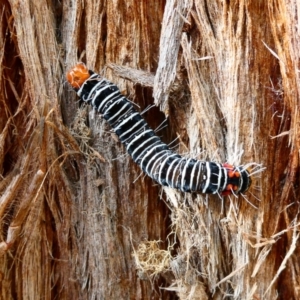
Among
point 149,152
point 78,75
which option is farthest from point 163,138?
point 78,75

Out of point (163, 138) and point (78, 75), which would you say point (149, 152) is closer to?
point (163, 138)

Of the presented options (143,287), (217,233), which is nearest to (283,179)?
(217,233)

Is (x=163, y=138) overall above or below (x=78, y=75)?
below

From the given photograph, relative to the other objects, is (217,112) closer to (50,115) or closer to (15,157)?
(50,115)

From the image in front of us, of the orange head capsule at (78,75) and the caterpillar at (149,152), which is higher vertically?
the orange head capsule at (78,75)
